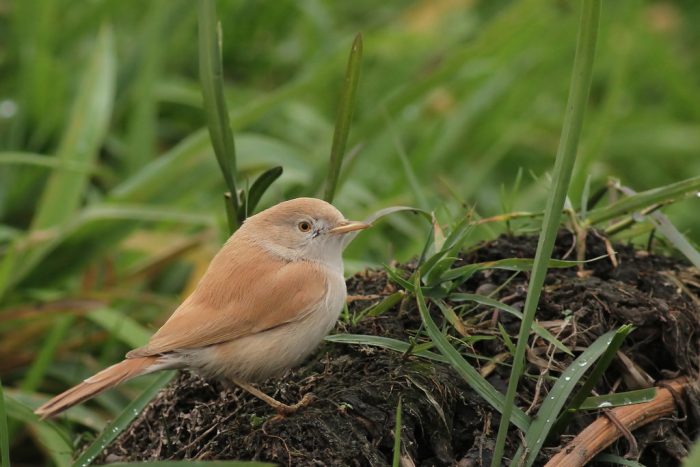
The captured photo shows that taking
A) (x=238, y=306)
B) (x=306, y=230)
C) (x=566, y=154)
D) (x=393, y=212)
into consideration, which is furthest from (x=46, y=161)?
→ (x=566, y=154)

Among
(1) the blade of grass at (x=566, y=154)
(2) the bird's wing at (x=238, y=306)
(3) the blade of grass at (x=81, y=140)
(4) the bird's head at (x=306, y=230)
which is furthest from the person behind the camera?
(3) the blade of grass at (x=81, y=140)

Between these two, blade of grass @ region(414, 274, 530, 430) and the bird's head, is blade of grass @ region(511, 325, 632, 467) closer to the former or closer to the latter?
blade of grass @ region(414, 274, 530, 430)

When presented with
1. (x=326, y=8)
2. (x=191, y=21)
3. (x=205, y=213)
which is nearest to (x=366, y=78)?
(x=326, y=8)

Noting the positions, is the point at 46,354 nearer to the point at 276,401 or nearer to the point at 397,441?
the point at 276,401

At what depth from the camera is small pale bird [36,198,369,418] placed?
2.96m

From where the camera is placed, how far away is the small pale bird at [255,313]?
9.73 ft

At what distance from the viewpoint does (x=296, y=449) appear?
2.65 m

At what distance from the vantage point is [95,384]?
285 cm

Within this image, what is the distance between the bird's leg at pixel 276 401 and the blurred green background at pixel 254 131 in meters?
0.97

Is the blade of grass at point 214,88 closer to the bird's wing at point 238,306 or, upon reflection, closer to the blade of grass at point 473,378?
the bird's wing at point 238,306

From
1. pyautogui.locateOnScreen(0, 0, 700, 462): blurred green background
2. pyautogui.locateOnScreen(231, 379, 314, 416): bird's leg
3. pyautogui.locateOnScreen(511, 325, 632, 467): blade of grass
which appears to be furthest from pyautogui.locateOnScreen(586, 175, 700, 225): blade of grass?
pyautogui.locateOnScreen(231, 379, 314, 416): bird's leg

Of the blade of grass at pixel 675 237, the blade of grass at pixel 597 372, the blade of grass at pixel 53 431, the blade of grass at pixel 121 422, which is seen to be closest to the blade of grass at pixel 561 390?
the blade of grass at pixel 597 372

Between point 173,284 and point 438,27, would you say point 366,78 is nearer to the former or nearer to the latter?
point 438,27

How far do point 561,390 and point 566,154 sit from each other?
2.30 ft
